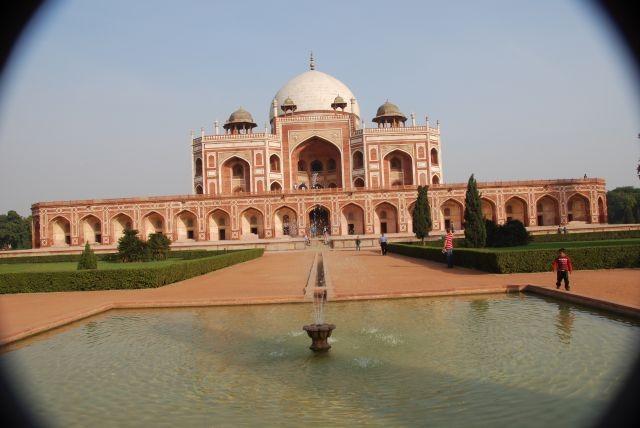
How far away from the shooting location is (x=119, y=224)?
29.9m

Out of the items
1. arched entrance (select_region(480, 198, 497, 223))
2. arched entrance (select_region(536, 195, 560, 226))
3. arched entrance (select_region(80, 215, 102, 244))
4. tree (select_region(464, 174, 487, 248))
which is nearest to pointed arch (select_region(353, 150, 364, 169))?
arched entrance (select_region(480, 198, 497, 223))

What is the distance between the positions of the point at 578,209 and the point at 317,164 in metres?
16.6

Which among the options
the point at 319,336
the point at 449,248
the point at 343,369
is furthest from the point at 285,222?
the point at 343,369

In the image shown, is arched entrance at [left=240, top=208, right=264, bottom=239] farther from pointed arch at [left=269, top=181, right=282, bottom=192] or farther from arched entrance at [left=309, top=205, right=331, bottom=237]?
pointed arch at [left=269, top=181, right=282, bottom=192]

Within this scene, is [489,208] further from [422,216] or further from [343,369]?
[343,369]

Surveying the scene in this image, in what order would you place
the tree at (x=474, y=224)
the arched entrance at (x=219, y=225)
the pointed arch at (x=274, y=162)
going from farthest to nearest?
the pointed arch at (x=274, y=162) < the arched entrance at (x=219, y=225) < the tree at (x=474, y=224)

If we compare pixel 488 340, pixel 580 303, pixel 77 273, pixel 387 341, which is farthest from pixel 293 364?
pixel 77 273

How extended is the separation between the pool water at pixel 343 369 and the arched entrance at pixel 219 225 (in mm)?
22979

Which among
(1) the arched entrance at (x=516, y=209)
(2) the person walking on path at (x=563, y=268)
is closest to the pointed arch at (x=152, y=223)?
(1) the arched entrance at (x=516, y=209)

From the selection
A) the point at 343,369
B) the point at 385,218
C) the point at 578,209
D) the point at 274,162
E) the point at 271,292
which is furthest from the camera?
the point at 274,162

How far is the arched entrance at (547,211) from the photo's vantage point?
95.6ft

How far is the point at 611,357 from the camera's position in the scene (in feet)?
14.4

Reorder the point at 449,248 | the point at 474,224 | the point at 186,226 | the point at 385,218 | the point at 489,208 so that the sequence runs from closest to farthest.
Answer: the point at 449,248, the point at 474,224, the point at 489,208, the point at 385,218, the point at 186,226

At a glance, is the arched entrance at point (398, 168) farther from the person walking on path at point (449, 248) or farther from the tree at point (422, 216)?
the person walking on path at point (449, 248)
